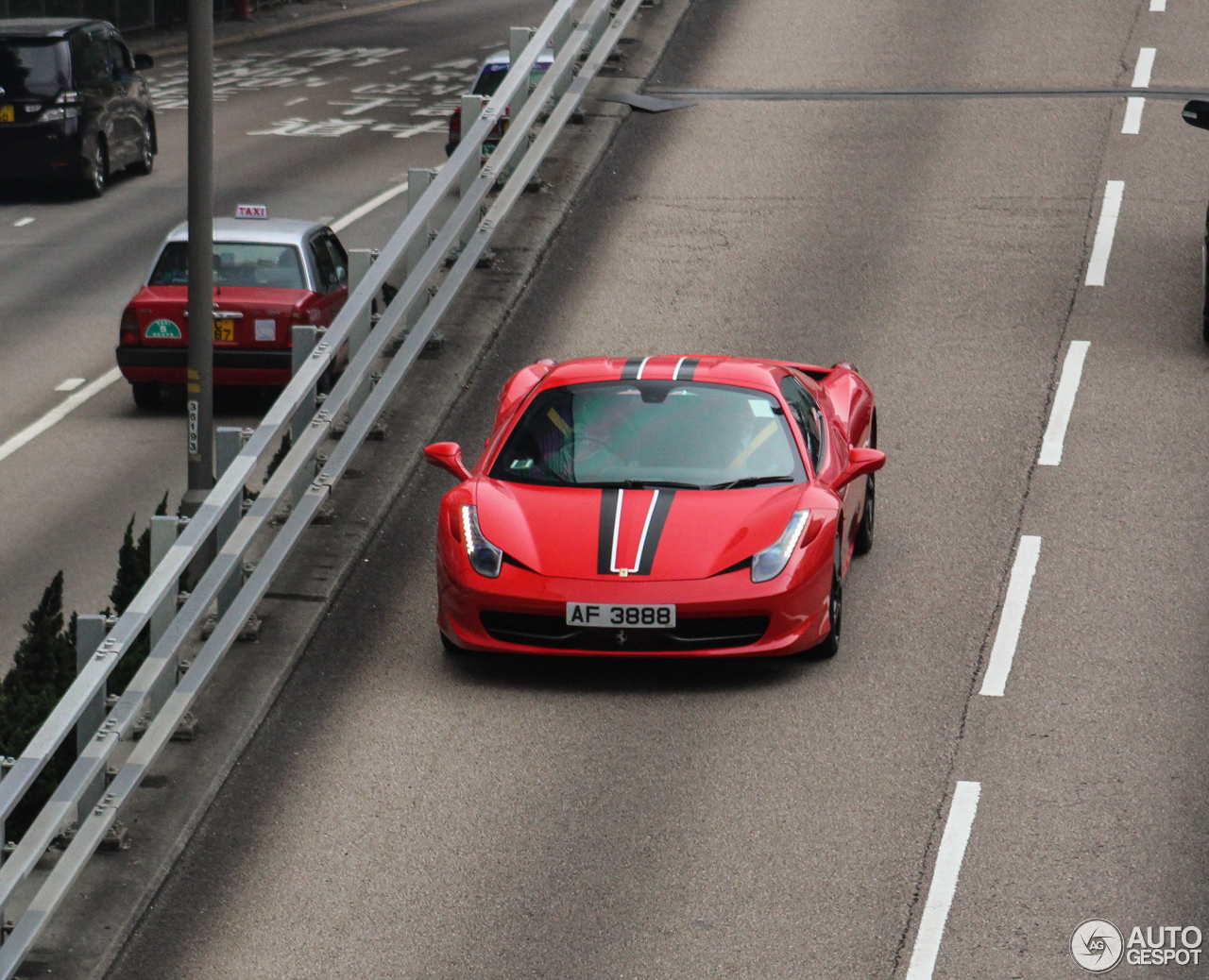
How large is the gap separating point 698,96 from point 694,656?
11.7m

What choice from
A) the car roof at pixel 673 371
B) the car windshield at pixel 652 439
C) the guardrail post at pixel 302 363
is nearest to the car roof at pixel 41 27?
the guardrail post at pixel 302 363

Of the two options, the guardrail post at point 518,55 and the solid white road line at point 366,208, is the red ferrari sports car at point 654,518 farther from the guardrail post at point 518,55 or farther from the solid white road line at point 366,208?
the solid white road line at point 366,208

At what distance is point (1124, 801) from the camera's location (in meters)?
8.48

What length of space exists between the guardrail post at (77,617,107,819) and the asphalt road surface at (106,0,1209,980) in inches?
19.4

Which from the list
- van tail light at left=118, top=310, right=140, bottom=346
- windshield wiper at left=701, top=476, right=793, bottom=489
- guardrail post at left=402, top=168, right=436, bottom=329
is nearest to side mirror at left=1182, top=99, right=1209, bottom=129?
guardrail post at left=402, top=168, right=436, bottom=329

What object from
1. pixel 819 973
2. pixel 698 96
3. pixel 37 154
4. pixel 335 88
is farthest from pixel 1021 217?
pixel 335 88

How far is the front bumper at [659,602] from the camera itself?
31.3 ft

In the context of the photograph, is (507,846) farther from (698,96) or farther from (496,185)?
(698,96)

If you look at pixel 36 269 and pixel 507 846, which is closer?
pixel 507 846

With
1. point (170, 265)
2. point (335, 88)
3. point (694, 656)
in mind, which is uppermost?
point (694, 656)

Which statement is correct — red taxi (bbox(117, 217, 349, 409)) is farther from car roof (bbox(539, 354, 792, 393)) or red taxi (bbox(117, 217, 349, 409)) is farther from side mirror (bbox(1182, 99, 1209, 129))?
side mirror (bbox(1182, 99, 1209, 129))

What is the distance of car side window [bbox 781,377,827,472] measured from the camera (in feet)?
34.9

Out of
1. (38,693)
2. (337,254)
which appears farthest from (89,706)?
(337,254)

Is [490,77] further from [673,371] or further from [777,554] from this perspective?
[777,554]
